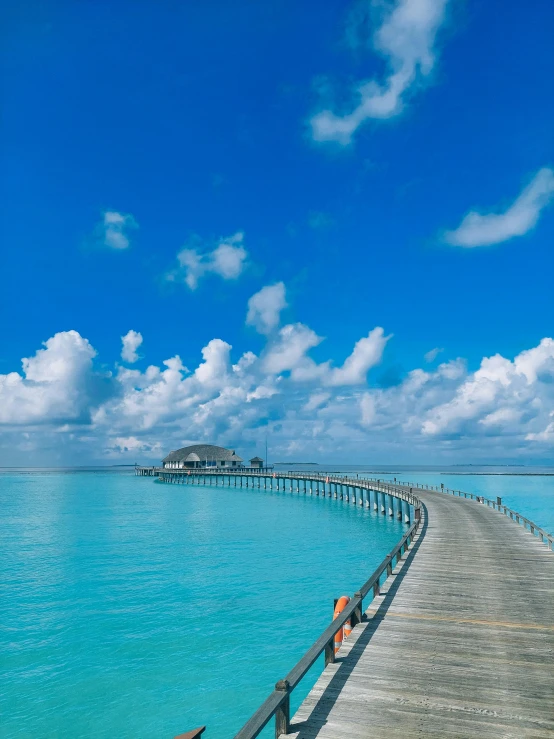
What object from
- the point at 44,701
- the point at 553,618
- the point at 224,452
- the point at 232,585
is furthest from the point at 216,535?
the point at 224,452

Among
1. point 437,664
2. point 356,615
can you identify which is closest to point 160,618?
point 356,615

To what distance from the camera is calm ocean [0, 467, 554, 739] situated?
13.2 meters

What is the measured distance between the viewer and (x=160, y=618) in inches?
762

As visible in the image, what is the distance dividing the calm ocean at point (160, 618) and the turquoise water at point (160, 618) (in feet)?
0.18

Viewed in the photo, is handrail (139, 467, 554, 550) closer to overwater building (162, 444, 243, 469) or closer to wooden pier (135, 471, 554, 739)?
overwater building (162, 444, 243, 469)

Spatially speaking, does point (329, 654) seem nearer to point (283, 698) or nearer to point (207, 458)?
point (283, 698)

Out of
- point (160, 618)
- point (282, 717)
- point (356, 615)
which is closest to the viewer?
point (282, 717)

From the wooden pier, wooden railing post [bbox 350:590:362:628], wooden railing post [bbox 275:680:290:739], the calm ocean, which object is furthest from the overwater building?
wooden railing post [bbox 275:680:290:739]

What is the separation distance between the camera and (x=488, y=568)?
619 inches

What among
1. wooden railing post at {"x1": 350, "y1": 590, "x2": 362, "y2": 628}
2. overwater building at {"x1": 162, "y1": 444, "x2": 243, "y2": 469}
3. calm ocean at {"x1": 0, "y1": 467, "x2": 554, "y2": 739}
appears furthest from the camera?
overwater building at {"x1": 162, "y1": 444, "x2": 243, "y2": 469}

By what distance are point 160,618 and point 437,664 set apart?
550 inches

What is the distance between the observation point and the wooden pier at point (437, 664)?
6418mm

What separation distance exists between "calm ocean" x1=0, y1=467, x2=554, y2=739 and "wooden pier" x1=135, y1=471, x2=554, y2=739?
5.26 meters

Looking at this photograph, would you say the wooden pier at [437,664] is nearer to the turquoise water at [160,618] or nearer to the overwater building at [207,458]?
the turquoise water at [160,618]
